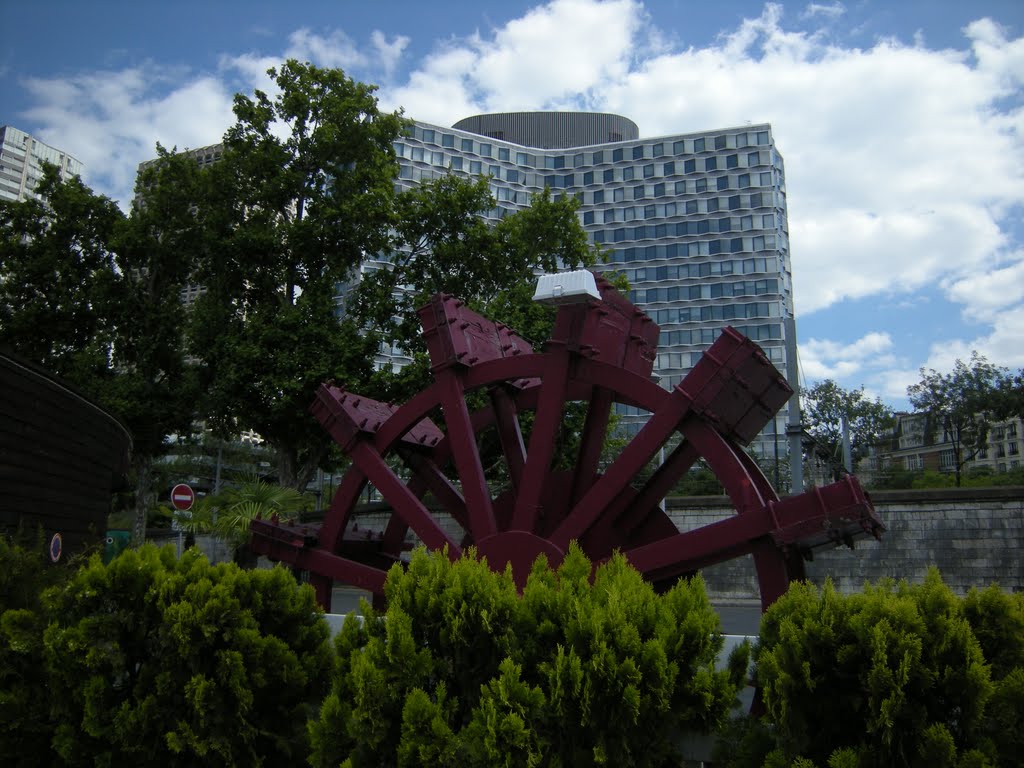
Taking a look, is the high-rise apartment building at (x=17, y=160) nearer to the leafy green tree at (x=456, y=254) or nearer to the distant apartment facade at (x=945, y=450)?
the distant apartment facade at (x=945, y=450)

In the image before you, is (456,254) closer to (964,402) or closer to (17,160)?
(964,402)

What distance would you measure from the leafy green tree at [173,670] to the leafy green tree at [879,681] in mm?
2647

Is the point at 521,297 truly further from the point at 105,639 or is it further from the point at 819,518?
the point at 105,639

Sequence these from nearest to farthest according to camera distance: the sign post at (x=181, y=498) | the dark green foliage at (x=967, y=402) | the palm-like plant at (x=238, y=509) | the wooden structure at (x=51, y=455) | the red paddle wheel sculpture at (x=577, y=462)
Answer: the red paddle wheel sculpture at (x=577, y=462) → the wooden structure at (x=51, y=455) → the sign post at (x=181, y=498) → the palm-like plant at (x=238, y=509) → the dark green foliage at (x=967, y=402)

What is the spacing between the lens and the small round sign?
9141 mm

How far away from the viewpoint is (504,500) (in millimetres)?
→ 9344

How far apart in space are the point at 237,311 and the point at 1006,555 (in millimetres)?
19300

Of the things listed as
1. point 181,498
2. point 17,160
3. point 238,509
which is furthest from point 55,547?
point 17,160

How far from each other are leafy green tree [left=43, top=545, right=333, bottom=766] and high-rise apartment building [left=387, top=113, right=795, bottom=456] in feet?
227

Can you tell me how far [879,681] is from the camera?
3.48 meters

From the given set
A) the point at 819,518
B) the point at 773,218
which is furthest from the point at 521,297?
the point at 773,218

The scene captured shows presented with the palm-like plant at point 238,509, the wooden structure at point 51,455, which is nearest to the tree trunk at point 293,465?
→ the palm-like plant at point 238,509

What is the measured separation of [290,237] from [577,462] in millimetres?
14381

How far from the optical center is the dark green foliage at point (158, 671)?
14.8ft
